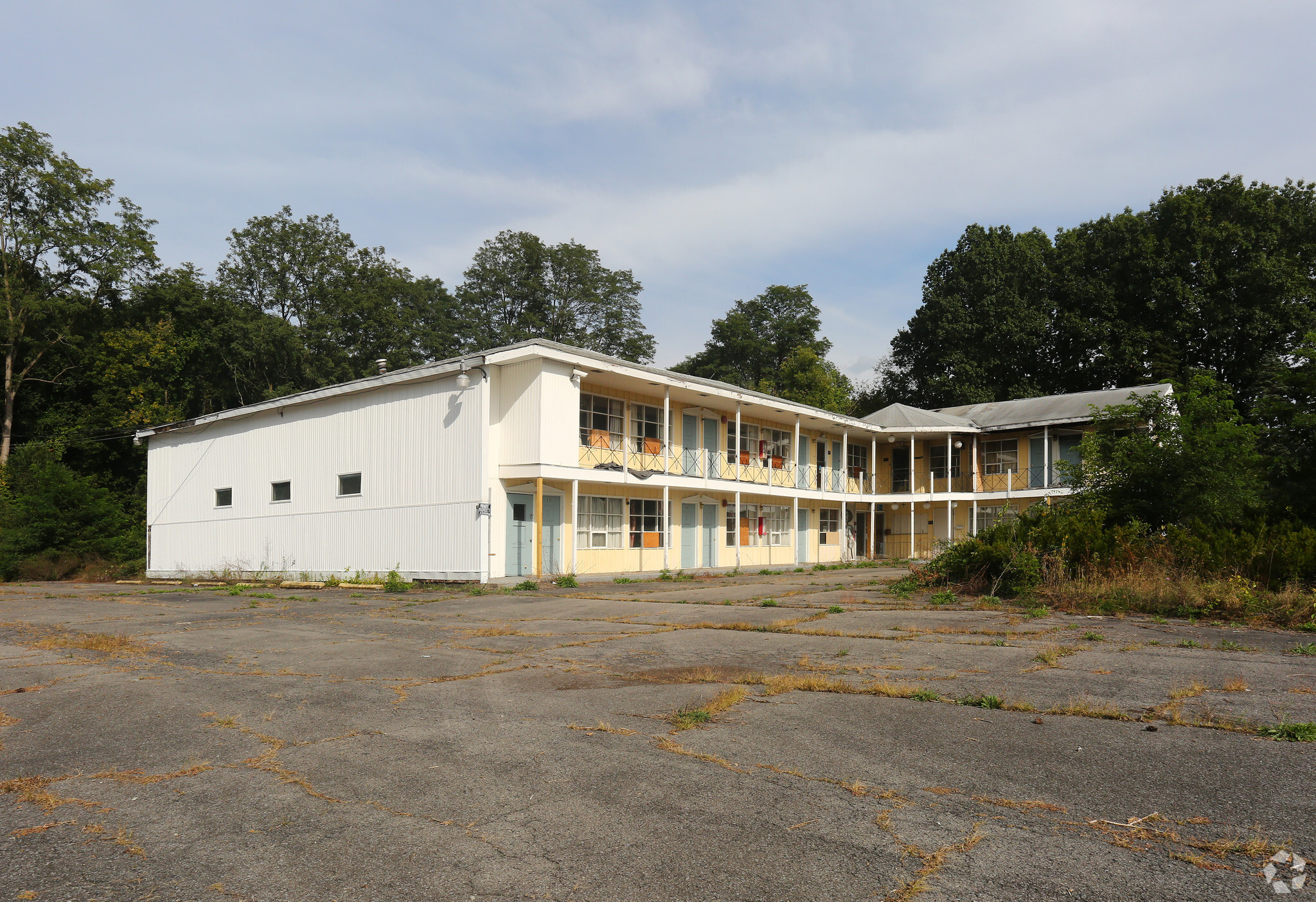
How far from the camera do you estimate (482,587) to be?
1845 centimetres

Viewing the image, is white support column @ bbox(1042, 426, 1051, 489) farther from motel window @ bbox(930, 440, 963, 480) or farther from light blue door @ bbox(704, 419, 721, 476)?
light blue door @ bbox(704, 419, 721, 476)

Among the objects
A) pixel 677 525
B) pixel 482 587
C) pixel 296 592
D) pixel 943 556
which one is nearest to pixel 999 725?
pixel 943 556

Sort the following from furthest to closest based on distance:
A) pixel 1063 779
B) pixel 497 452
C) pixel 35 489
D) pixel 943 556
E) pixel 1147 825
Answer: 1. pixel 35 489
2. pixel 497 452
3. pixel 943 556
4. pixel 1063 779
5. pixel 1147 825

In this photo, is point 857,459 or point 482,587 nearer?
point 482,587

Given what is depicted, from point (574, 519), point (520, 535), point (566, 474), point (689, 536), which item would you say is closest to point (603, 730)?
point (566, 474)

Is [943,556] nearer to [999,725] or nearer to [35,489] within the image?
[999,725]

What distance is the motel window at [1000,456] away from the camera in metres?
32.1

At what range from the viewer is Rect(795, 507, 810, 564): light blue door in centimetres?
3131

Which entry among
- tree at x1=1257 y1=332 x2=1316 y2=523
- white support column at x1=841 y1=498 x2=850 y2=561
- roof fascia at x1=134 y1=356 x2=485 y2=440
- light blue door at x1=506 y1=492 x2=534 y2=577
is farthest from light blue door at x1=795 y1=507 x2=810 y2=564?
roof fascia at x1=134 y1=356 x2=485 y2=440

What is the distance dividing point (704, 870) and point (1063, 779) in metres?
2.17

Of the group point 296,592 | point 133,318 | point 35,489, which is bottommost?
point 296,592

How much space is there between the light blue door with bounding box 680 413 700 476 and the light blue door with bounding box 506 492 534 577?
5582 millimetres

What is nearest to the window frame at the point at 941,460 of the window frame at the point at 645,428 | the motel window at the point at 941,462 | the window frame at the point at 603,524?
the motel window at the point at 941,462

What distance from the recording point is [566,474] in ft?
65.8
